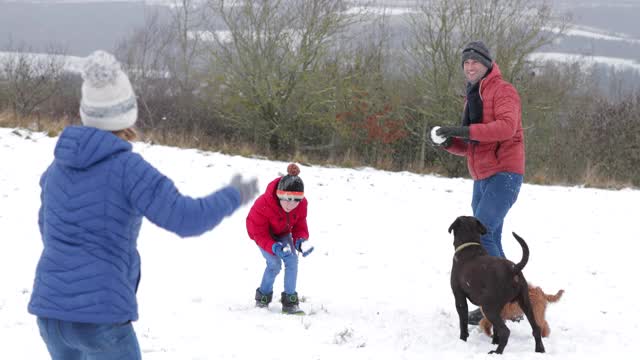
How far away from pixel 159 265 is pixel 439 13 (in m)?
18.2

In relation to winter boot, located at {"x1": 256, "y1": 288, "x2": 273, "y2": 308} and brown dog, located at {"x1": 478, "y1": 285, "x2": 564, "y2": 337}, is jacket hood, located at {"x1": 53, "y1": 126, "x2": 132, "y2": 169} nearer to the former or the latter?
brown dog, located at {"x1": 478, "y1": 285, "x2": 564, "y2": 337}

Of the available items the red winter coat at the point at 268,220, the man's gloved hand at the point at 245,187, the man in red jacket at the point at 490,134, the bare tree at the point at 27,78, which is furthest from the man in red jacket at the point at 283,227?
the bare tree at the point at 27,78

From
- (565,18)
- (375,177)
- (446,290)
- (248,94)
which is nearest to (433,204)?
(375,177)

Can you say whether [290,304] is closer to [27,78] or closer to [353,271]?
[353,271]

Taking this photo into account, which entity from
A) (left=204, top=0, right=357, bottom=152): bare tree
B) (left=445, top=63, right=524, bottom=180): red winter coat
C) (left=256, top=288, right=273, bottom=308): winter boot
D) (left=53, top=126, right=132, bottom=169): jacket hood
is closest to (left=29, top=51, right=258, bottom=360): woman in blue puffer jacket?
(left=53, top=126, right=132, bottom=169): jacket hood

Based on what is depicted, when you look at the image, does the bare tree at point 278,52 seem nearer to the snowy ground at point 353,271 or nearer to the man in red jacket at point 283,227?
the snowy ground at point 353,271

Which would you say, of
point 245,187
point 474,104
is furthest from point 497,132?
point 245,187

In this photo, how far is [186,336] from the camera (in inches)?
190

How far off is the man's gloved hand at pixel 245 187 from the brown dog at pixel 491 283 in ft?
8.43

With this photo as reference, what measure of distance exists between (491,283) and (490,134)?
110cm

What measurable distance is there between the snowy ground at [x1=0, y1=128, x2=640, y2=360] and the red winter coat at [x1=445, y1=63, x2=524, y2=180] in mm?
1394

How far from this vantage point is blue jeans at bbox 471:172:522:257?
481 cm

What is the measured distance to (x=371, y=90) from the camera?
23781mm

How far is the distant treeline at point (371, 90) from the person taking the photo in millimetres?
21031
